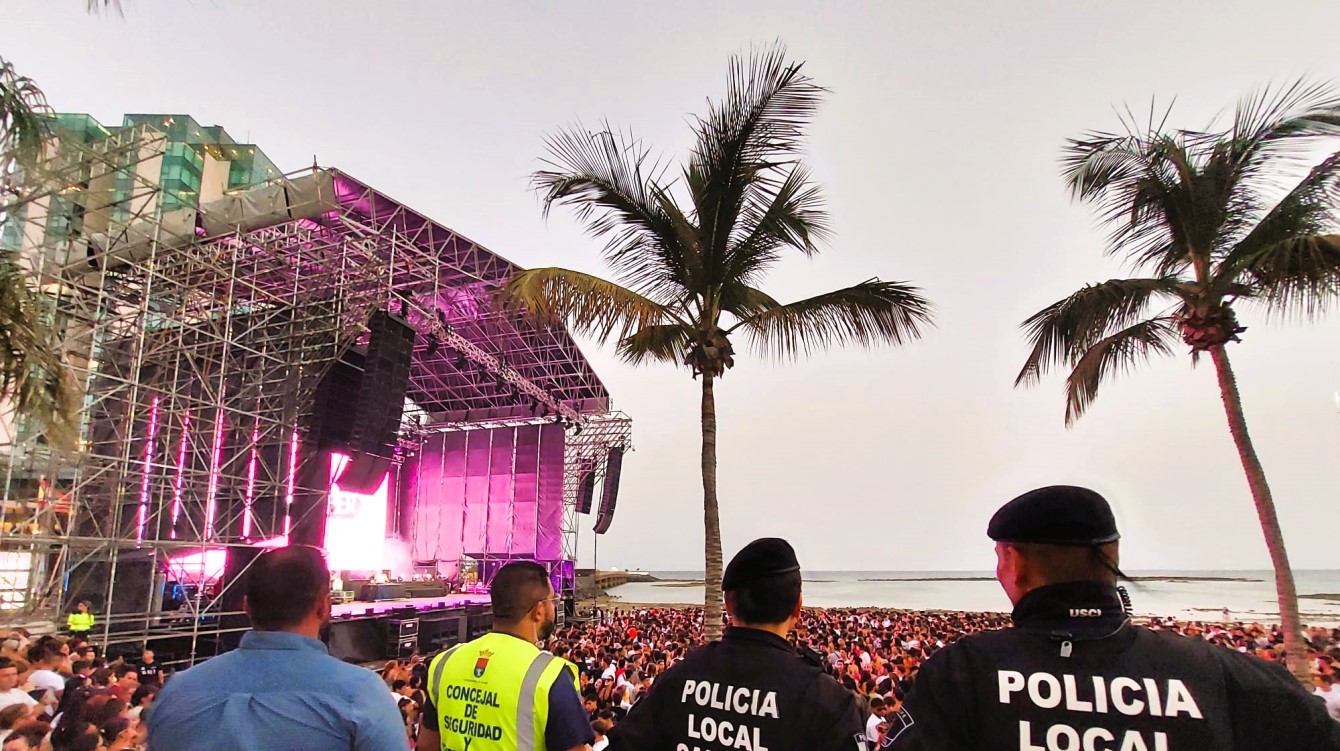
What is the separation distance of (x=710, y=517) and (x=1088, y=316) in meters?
4.82

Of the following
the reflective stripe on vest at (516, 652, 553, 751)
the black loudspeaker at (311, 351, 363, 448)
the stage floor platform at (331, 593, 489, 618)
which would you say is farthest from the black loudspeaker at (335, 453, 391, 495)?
the reflective stripe on vest at (516, 652, 553, 751)

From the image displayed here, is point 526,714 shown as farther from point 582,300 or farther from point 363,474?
point 363,474

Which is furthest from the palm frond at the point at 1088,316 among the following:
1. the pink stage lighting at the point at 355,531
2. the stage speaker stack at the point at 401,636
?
the pink stage lighting at the point at 355,531

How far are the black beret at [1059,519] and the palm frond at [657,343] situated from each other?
5.90 metres

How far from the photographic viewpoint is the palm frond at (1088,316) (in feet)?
26.5

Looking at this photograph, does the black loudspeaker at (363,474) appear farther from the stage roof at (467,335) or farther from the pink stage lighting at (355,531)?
the stage roof at (467,335)

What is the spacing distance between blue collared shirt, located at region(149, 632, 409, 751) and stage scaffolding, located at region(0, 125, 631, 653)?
36.4 ft

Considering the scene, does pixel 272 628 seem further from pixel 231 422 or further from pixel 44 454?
pixel 231 422

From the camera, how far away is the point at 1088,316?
8.23 metres

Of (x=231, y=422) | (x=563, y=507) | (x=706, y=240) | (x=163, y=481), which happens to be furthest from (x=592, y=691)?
(x=563, y=507)

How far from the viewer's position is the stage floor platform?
52.0ft

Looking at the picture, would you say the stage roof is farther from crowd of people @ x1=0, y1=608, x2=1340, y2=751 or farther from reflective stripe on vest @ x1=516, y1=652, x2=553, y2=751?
reflective stripe on vest @ x1=516, y1=652, x2=553, y2=751

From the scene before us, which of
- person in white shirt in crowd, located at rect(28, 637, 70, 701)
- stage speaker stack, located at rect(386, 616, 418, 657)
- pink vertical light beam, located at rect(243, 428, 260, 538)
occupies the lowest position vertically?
stage speaker stack, located at rect(386, 616, 418, 657)

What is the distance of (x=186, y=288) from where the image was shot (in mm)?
14906
